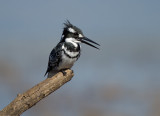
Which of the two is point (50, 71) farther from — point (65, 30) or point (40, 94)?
point (40, 94)

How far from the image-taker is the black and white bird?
12.2 feet

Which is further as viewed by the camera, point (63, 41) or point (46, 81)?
point (63, 41)

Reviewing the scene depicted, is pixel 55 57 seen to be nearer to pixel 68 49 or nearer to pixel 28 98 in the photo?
pixel 68 49

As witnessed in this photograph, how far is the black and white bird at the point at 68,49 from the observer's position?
3.71 m

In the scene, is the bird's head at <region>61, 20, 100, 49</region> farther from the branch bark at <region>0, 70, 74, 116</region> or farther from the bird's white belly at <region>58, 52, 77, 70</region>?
the branch bark at <region>0, 70, 74, 116</region>

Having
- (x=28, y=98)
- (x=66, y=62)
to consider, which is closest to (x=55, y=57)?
(x=66, y=62)

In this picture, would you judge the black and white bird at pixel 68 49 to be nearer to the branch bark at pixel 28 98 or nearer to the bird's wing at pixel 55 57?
the bird's wing at pixel 55 57

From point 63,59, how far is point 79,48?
0.22 meters

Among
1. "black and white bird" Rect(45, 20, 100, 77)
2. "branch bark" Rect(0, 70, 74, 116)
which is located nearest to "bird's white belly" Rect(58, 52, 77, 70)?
"black and white bird" Rect(45, 20, 100, 77)

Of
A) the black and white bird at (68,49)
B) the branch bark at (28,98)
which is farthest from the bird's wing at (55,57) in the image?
the branch bark at (28,98)

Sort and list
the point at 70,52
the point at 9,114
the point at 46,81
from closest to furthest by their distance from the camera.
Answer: the point at 9,114 < the point at 46,81 < the point at 70,52

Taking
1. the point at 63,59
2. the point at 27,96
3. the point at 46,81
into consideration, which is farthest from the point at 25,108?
the point at 63,59

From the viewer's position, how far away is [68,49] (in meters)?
3.71

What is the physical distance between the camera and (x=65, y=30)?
3.79 meters
